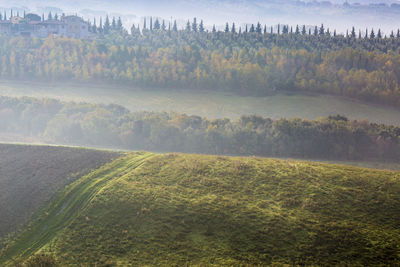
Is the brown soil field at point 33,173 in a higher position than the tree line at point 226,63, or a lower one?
lower

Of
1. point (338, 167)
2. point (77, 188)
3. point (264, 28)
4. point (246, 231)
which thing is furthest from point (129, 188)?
point (264, 28)

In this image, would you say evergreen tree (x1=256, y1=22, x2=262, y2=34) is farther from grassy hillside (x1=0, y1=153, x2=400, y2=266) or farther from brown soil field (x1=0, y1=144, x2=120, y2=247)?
grassy hillside (x1=0, y1=153, x2=400, y2=266)

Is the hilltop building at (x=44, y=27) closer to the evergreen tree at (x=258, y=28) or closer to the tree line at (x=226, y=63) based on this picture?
the tree line at (x=226, y=63)

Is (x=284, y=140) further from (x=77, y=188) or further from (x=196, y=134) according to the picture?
(x=77, y=188)

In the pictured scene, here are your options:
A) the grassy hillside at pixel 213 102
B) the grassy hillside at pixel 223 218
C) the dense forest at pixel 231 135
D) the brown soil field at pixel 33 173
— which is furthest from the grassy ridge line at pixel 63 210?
the grassy hillside at pixel 213 102

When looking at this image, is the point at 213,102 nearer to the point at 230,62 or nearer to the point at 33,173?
the point at 230,62

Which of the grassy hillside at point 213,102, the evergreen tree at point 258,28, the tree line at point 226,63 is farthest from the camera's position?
the evergreen tree at point 258,28

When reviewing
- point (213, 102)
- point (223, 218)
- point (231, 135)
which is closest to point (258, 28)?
point (213, 102)
